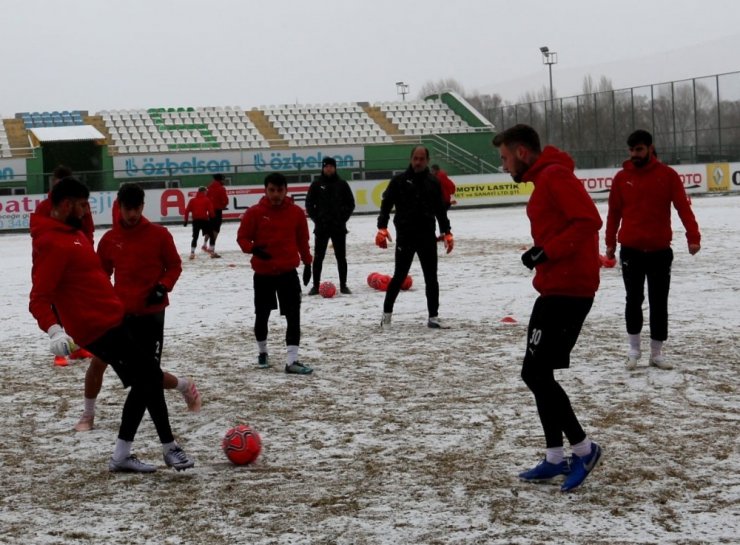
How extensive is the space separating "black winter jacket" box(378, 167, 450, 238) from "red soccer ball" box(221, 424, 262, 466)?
5061 millimetres

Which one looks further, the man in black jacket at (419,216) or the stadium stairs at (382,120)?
the stadium stairs at (382,120)

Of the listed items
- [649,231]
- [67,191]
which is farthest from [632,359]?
[67,191]

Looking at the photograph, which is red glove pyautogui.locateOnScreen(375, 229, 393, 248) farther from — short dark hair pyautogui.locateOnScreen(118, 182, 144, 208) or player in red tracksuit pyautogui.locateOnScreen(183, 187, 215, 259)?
player in red tracksuit pyautogui.locateOnScreen(183, 187, 215, 259)

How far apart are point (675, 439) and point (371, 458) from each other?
1768 mm

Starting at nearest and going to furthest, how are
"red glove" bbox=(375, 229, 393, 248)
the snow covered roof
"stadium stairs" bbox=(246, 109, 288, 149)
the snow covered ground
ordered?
the snow covered ground
"red glove" bbox=(375, 229, 393, 248)
the snow covered roof
"stadium stairs" bbox=(246, 109, 288, 149)

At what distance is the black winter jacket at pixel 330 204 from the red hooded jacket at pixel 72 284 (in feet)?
29.2

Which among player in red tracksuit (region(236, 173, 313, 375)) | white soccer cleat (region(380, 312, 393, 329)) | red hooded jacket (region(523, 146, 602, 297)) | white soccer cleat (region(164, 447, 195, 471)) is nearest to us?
red hooded jacket (region(523, 146, 602, 297))

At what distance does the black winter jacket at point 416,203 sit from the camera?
10930 millimetres

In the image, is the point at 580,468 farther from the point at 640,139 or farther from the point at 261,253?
the point at 261,253

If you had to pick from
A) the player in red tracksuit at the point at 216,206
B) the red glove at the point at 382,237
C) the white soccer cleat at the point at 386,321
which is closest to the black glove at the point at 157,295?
the white soccer cleat at the point at 386,321

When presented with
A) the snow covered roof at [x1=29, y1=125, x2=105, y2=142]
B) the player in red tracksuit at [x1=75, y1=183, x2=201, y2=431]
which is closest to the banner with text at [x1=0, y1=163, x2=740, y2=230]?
the snow covered roof at [x1=29, y1=125, x2=105, y2=142]

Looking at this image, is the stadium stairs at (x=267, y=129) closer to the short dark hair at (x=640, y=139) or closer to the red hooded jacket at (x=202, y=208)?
the red hooded jacket at (x=202, y=208)

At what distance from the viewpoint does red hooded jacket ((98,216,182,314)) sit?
22.0ft

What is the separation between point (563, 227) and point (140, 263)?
108 inches
